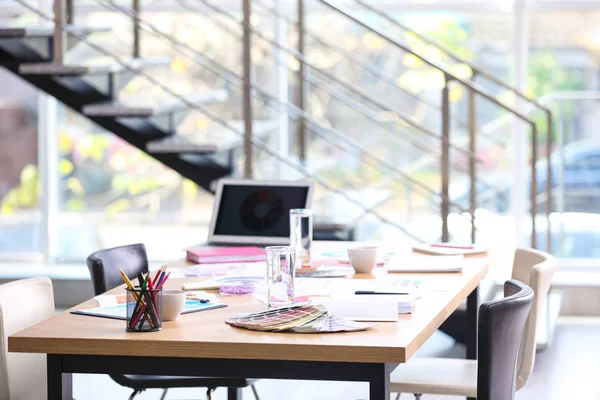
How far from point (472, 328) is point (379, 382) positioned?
1.55 metres

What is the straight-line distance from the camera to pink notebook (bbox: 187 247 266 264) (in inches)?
120

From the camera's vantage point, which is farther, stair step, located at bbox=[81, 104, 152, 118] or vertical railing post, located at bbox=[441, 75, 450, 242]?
stair step, located at bbox=[81, 104, 152, 118]

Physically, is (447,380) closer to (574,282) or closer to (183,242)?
(574,282)

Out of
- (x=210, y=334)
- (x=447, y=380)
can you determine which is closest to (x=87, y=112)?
(x=447, y=380)

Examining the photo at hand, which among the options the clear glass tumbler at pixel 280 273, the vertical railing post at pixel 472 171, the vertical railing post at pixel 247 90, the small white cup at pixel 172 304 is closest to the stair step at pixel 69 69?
the vertical railing post at pixel 247 90

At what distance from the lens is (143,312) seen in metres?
1.96

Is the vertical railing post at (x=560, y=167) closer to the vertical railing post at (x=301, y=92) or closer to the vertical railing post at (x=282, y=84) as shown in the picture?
the vertical railing post at (x=301, y=92)

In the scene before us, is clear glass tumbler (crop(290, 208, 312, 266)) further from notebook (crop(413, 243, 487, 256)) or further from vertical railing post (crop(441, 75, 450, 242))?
vertical railing post (crop(441, 75, 450, 242))

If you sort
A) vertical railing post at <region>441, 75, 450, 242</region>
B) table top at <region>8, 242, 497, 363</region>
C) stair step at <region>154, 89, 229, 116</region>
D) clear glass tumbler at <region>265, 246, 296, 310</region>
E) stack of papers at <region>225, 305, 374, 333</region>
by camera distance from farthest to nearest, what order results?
stair step at <region>154, 89, 229, 116</region>
vertical railing post at <region>441, 75, 450, 242</region>
clear glass tumbler at <region>265, 246, 296, 310</region>
stack of papers at <region>225, 305, 374, 333</region>
table top at <region>8, 242, 497, 363</region>

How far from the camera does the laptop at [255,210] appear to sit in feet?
11.3

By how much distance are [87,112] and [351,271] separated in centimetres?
225

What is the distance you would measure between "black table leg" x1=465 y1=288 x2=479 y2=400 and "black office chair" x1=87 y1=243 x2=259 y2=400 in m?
0.75

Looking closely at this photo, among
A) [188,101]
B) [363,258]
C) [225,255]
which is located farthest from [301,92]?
[363,258]

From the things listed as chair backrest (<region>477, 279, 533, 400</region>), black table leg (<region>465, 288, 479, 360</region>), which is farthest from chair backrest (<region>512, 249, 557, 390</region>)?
black table leg (<region>465, 288, 479, 360</region>)
